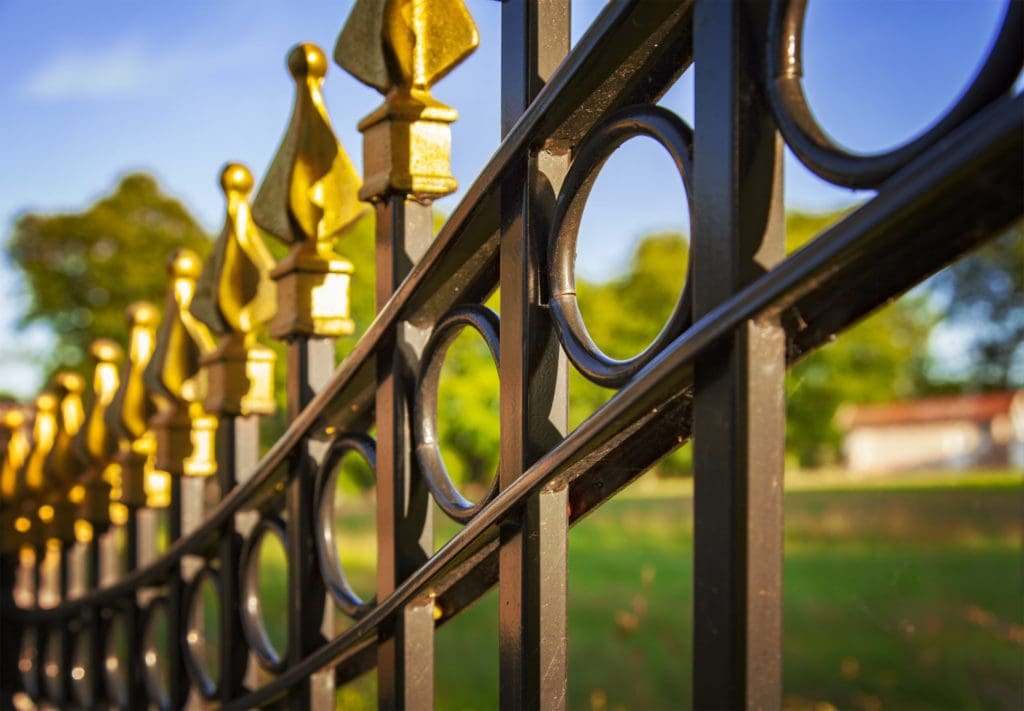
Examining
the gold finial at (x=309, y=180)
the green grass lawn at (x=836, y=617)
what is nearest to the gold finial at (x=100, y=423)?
the gold finial at (x=309, y=180)

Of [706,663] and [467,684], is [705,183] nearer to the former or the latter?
[706,663]

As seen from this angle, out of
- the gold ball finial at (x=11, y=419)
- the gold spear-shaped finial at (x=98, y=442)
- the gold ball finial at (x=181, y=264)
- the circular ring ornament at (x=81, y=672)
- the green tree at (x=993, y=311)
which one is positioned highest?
the green tree at (x=993, y=311)

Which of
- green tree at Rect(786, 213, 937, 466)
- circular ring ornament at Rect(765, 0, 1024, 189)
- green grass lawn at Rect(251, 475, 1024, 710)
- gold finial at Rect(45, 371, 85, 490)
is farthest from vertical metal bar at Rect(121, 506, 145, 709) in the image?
green tree at Rect(786, 213, 937, 466)

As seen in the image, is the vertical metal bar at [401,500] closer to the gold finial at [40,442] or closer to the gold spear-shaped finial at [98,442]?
the gold spear-shaped finial at [98,442]

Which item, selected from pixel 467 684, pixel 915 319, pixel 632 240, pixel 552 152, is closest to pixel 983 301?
pixel 915 319

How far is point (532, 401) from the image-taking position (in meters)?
0.81

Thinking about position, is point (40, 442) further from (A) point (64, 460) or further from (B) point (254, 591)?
(B) point (254, 591)

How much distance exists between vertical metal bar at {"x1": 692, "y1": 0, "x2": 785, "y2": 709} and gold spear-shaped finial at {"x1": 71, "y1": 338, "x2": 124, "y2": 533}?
5.78 ft

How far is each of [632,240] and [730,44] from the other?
1303cm

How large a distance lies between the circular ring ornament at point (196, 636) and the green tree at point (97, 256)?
15720 millimetres

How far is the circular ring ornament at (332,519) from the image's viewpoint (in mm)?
1145

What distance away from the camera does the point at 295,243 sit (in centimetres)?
133

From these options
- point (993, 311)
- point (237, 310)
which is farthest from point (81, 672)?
point (993, 311)

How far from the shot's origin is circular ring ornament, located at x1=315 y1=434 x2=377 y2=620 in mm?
1145
